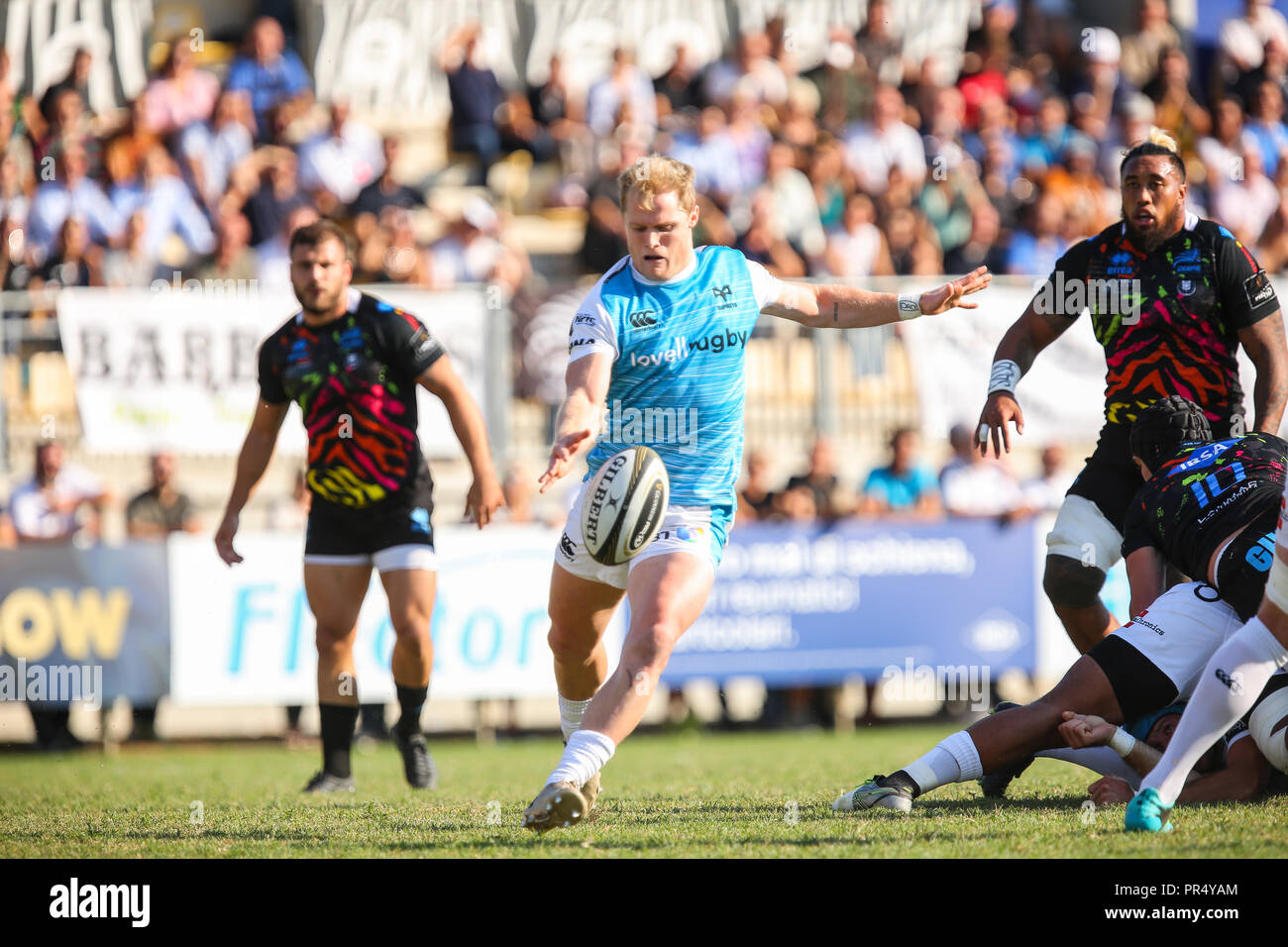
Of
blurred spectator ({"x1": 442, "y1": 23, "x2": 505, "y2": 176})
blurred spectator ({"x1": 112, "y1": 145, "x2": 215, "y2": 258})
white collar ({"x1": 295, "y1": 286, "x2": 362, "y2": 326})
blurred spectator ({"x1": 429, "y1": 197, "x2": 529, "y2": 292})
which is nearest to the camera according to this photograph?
white collar ({"x1": 295, "y1": 286, "x2": 362, "y2": 326})

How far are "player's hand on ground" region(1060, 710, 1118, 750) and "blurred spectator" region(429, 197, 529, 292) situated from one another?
30.9 ft


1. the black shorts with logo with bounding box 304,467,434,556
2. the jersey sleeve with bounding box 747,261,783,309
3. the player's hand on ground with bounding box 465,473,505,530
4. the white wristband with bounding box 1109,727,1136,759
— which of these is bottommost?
the white wristband with bounding box 1109,727,1136,759

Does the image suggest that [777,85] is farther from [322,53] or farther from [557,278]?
[322,53]

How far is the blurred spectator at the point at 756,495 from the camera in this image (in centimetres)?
1291

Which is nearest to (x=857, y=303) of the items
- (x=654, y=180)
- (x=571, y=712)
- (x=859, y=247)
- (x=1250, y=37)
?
(x=654, y=180)

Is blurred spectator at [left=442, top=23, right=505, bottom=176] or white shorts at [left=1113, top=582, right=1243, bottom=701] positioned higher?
blurred spectator at [left=442, top=23, right=505, bottom=176]

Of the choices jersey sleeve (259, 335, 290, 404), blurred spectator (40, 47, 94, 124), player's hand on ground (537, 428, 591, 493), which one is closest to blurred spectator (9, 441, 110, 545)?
blurred spectator (40, 47, 94, 124)

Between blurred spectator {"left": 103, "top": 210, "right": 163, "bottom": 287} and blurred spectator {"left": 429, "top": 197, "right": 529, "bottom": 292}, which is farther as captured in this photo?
blurred spectator {"left": 429, "top": 197, "right": 529, "bottom": 292}

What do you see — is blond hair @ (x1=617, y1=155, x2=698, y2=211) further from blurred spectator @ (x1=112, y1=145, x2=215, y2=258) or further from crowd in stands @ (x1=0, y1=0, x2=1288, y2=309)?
blurred spectator @ (x1=112, y1=145, x2=215, y2=258)

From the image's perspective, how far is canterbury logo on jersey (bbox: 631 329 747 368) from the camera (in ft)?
18.5

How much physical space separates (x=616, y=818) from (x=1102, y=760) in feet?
7.05

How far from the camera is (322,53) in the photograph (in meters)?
18.2

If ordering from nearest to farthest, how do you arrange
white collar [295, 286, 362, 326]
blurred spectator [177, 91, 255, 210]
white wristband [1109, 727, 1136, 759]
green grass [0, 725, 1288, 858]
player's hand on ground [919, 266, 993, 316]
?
green grass [0, 725, 1288, 858] → white wristband [1109, 727, 1136, 759] → player's hand on ground [919, 266, 993, 316] → white collar [295, 286, 362, 326] → blurred spectator [177, 91, 255, 210]

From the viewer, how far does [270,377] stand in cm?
750
